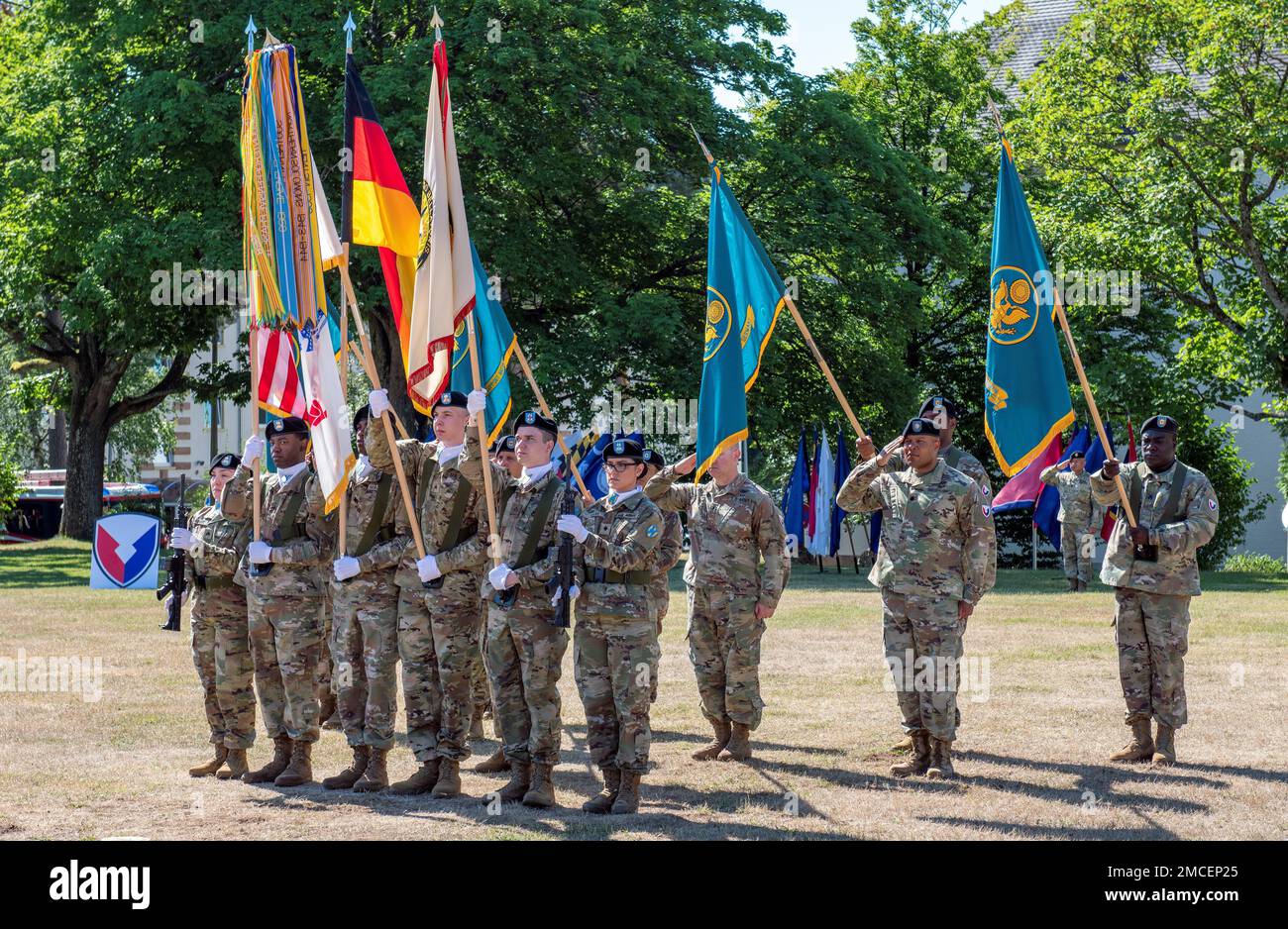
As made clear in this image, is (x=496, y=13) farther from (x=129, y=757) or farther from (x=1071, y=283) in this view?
(x=129, y=757)

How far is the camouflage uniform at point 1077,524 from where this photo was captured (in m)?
25.1

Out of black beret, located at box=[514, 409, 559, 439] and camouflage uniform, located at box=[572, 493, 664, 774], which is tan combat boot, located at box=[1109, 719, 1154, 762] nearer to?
camouflage uniform, located at box=[572, 493, 664, 774]

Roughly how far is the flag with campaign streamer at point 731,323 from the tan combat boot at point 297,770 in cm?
295

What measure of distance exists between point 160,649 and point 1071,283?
2128cm

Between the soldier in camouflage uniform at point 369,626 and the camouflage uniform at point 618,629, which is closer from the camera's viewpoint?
the camouflage uniform at point 618,629

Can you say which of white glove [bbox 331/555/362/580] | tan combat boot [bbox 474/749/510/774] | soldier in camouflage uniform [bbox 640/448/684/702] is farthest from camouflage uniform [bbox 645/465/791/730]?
white glove [bbox 331/555/362/580]

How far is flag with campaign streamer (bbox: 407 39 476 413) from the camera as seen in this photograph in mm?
8742

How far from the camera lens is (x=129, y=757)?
1011 centimetres

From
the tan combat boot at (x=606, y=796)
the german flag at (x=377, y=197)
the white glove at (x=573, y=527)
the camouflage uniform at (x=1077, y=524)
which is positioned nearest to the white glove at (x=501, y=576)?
the white glove at (x=573, y=527)

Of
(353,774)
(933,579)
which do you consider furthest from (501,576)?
(933,579)

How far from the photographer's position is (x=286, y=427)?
936 cm

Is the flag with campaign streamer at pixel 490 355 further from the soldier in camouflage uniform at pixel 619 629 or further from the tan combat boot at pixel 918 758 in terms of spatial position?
the tan combat boot at pixel 918 758

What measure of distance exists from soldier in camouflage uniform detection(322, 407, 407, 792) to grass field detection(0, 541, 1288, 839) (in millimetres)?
315

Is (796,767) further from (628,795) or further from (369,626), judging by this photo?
(369,626)
